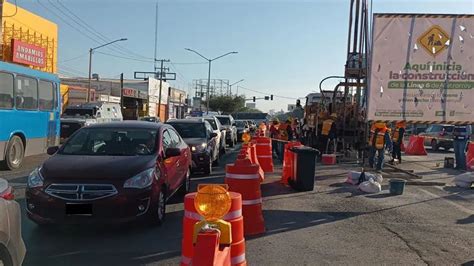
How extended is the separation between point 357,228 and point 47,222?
441 centimetres

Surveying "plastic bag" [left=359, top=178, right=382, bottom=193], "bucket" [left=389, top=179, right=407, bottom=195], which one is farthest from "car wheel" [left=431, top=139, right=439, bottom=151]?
"bucket" [left=389, top=179, right=407, bottom=195]

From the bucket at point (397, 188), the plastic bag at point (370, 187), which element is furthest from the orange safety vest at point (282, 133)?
the bucket at point (397, 188)

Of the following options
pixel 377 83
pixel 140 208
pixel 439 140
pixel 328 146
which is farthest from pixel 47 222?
pixel 439 140

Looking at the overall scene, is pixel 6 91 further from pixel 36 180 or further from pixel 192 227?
pixel 192 227

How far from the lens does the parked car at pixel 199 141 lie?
13.7 metres

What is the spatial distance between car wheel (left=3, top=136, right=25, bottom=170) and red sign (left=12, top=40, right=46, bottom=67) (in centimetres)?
1812

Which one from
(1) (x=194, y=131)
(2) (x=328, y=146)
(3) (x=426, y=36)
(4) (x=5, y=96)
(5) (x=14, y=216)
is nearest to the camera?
(5) (x=14, y=216)

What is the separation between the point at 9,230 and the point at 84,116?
73.3 feet

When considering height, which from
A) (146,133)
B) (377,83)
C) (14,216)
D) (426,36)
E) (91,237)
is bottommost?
(91,237)

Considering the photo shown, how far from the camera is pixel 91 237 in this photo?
7.02 metres

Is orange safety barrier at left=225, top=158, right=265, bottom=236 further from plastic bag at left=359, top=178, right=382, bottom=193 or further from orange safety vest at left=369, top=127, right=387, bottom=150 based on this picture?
orange safety vest at left=369, top=127, right=387, bottom=150

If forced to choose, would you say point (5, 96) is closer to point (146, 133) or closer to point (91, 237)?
point (146, 133)

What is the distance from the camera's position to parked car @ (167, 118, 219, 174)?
1367 cm

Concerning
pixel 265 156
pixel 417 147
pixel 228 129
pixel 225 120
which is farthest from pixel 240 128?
pixel 265 156
